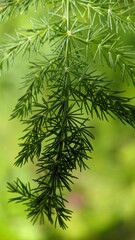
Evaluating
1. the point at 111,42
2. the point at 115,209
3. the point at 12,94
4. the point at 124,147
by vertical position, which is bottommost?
the point at 115,209

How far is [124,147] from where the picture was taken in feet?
6.26

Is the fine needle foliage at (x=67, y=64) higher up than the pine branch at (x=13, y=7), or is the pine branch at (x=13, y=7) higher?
the pine branch at (x=13, y=7)

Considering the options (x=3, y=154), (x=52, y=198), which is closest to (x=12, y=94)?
(x=3, y=154)

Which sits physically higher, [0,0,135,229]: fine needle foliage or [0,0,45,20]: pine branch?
[0,0,45,20]: pine branch

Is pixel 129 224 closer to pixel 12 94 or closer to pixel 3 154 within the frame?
pixel 3 154

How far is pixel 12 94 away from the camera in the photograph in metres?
1.96

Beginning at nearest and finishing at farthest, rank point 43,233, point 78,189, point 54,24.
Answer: point 54,24 < point 43,233 < point 78,189

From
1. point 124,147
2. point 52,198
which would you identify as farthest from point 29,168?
point 52,198

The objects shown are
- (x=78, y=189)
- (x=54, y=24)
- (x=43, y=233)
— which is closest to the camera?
(x=54, y=24)

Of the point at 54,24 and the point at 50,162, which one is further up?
the point at 54,24

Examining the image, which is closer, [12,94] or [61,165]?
[61,165]

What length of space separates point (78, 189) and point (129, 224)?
27 cm

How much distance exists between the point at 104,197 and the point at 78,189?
15 centimetres

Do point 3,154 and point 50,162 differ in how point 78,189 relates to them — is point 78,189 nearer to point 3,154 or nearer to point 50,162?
point 3,154
